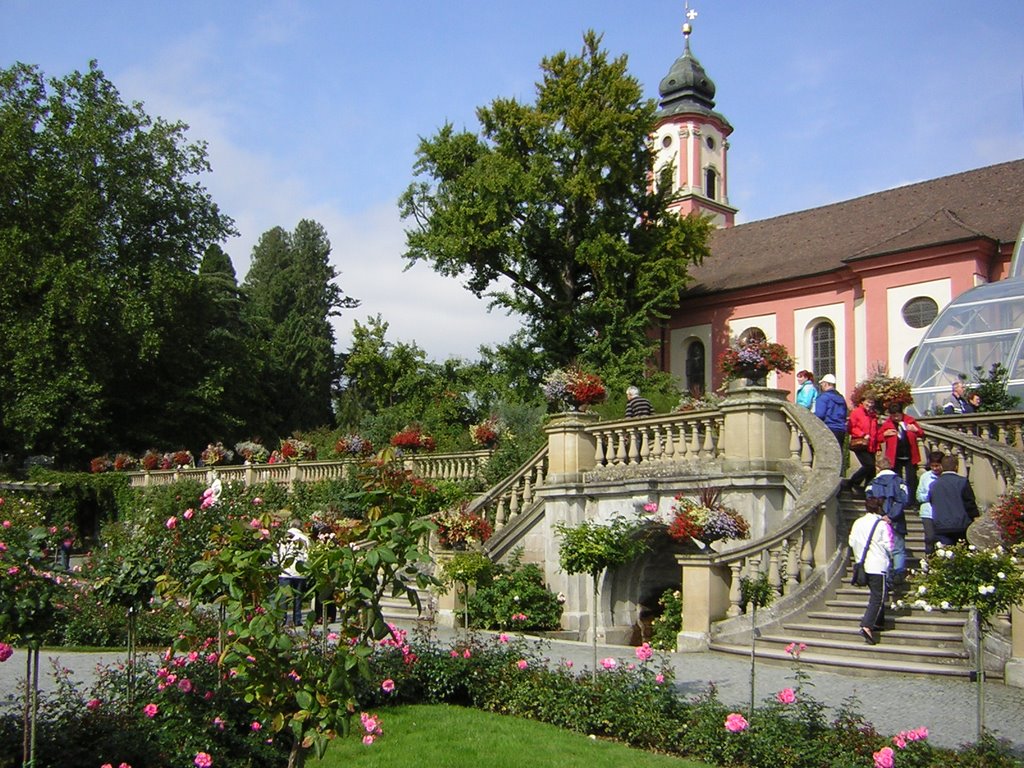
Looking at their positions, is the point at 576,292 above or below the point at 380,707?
above

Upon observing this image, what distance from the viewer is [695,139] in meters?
47.6

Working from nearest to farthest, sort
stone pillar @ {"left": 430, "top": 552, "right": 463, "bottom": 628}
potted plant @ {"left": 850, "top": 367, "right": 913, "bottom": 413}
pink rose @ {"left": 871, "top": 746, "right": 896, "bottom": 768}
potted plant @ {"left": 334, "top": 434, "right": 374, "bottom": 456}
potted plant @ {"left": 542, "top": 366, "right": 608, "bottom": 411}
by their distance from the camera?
1. pink rose @ {"left": 871, "top": 746, "right": 896, "bottom": 768}
2. potted plant @ {"left": 850, "top": 367, "right": 913, "bottom": 413}
3. stone pillar @ {"left": 430, "top": 552, "right": 463, "bottom": 628}
4. potted plant @ {"left": 542, "top": 366, "right": 608, "bottom": 411}
5. potted plant @ {"left": 334, "top": 434, "right": 374, "bottom": 456}

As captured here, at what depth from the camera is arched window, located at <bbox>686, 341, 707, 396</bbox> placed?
36.8m

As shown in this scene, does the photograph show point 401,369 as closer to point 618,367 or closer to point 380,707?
point 618,367

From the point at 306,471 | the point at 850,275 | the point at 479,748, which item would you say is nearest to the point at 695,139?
the point at 850,275

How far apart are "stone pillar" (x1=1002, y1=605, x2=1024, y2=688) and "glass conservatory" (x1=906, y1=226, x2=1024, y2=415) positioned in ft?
41.3

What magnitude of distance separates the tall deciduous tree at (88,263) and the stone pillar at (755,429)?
2734 centimetres

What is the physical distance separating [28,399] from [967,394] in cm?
2941

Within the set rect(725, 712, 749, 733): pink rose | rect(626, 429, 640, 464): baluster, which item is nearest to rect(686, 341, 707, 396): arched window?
rect(626, 429, 640, 464): baluster

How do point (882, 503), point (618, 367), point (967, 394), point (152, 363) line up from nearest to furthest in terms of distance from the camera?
point (882, 503) < point (967, 394) < point (618, 367) < point (152, 363)

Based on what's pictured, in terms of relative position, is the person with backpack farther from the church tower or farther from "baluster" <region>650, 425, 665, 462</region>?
the church tower

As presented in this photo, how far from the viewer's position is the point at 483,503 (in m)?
16.9

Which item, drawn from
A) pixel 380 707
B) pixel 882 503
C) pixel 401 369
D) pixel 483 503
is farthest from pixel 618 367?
pixel 380 707

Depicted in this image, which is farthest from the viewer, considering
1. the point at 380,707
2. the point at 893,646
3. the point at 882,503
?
the point at 882,503
